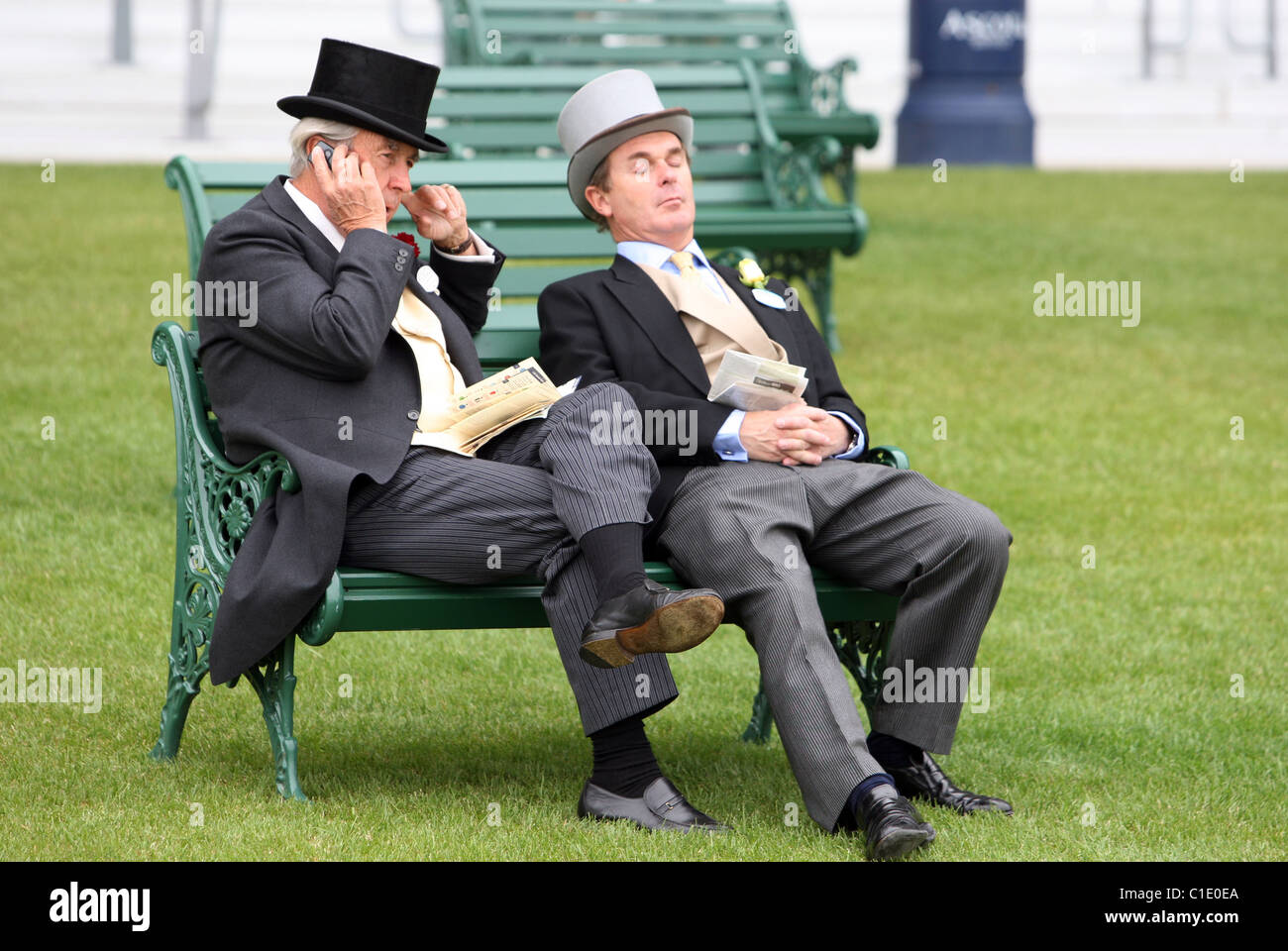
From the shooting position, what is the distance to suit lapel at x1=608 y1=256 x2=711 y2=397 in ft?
15.1

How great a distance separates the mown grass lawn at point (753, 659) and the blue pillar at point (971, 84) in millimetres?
8681

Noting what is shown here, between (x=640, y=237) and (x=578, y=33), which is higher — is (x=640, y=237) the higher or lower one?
the lower one

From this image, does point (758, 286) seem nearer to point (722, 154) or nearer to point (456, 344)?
point (456, 344)

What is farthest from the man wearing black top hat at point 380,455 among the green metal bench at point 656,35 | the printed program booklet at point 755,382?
the green metal bench at point 656,35

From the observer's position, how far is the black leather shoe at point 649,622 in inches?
147

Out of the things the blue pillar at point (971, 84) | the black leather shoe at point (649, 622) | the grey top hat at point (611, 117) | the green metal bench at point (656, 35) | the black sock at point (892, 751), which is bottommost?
the black sock at point (892, 751)

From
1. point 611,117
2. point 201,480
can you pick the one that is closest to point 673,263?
point 611,117

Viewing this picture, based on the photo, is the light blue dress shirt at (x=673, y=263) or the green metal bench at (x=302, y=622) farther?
the light blue dress shirt at (x=673, y=263)

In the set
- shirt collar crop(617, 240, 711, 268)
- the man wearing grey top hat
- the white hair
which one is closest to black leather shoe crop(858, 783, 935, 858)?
the man wearing grey top hat

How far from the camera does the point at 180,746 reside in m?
4.63

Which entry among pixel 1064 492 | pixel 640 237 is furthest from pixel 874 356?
pixel 640 237

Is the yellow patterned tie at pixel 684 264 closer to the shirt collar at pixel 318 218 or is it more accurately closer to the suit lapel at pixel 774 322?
the suit lapel at pixel 774 322
